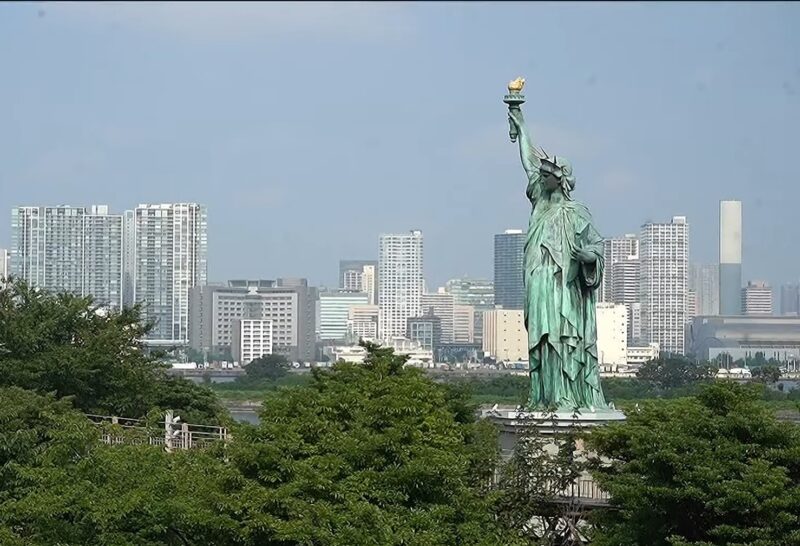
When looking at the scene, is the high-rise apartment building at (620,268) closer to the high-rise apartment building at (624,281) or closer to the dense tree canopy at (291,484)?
the high-rise apartment building at (624,281)

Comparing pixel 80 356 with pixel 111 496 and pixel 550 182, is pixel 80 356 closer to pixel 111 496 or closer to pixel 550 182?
pixel 550 182

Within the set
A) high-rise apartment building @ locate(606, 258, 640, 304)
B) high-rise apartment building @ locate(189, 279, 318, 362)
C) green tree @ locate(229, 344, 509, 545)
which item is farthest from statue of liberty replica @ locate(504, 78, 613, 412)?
high-rise apartment building @ locate(189, 279, 318, 362)

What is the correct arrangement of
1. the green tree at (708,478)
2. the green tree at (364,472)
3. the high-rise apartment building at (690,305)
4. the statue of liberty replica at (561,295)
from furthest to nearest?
the high-rise apartment building at (690,305) → the statue of liberty replica at (561,295) → the green tree at (364,472) → the green tree at (708,478)

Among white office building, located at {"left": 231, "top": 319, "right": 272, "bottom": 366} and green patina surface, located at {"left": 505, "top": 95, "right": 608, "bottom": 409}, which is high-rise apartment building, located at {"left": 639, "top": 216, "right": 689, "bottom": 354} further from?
green patina surface, located at {"left": 505, "top": 95, "right": 608, "bottom": 409}

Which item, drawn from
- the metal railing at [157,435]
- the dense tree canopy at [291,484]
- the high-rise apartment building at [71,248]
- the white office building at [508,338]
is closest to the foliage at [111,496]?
the dense tree canopy at [291,484]

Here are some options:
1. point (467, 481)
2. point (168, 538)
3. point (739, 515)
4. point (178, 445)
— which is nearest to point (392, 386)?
point (467, 481)

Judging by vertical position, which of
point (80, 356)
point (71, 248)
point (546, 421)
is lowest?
point (546, 421)

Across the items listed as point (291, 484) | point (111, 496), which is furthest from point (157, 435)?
point (291, 484)
